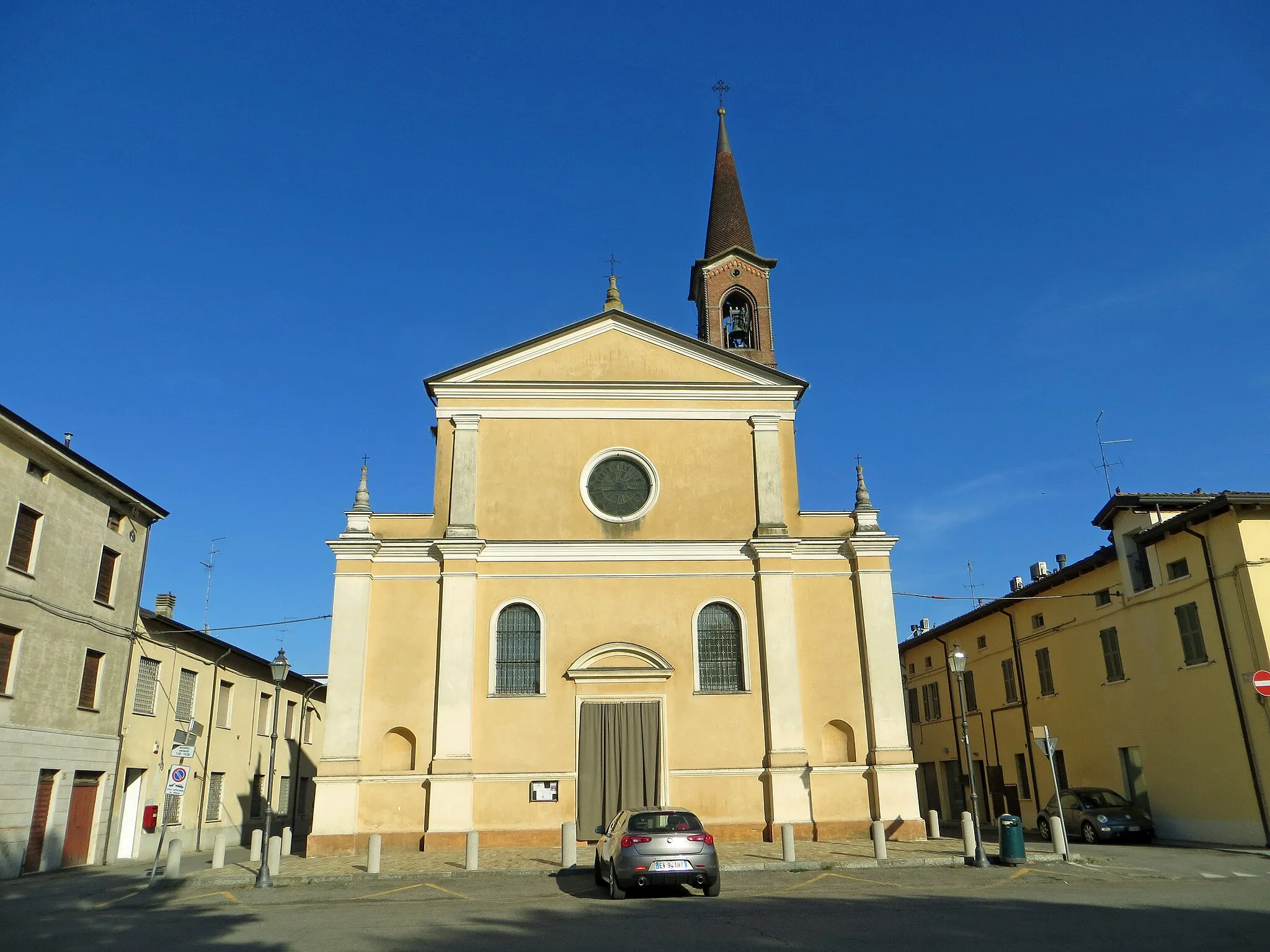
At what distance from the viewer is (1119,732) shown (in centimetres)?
2562

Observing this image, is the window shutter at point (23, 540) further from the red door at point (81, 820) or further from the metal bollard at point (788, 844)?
the metal bollard at point (788, 844)

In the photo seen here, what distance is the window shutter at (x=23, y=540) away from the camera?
19953 millimetres

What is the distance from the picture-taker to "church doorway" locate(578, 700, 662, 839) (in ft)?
69.5

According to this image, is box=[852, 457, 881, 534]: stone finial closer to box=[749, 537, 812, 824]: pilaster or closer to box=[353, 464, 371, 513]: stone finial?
box=[749, 537, 812, 824]: pilaster

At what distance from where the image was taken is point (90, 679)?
22.5 m

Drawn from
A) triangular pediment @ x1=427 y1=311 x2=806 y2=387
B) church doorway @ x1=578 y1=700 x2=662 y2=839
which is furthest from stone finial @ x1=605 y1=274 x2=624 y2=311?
church doorway @ x1=578 y1=700 x2=662 y2=839

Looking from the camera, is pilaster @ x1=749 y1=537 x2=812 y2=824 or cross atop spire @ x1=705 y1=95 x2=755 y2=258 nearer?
pilaster @ x1=749 y1=537 x2=812 y2=824

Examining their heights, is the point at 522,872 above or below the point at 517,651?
below

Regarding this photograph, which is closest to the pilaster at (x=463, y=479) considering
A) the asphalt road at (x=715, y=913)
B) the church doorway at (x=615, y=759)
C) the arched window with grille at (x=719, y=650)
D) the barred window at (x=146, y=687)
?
the church doorway at (x=615, y=759)

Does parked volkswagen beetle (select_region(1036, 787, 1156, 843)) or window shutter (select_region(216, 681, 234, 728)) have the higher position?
window shutter (select_region(216, 681, 234, 728))

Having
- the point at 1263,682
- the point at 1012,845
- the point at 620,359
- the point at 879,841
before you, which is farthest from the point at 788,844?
the point at 620,359

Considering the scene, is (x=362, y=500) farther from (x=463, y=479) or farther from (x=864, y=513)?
(x=864, y=513)

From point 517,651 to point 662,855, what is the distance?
9418mm

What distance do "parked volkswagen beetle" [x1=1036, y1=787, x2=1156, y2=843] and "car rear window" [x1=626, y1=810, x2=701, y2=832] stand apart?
463 inches
